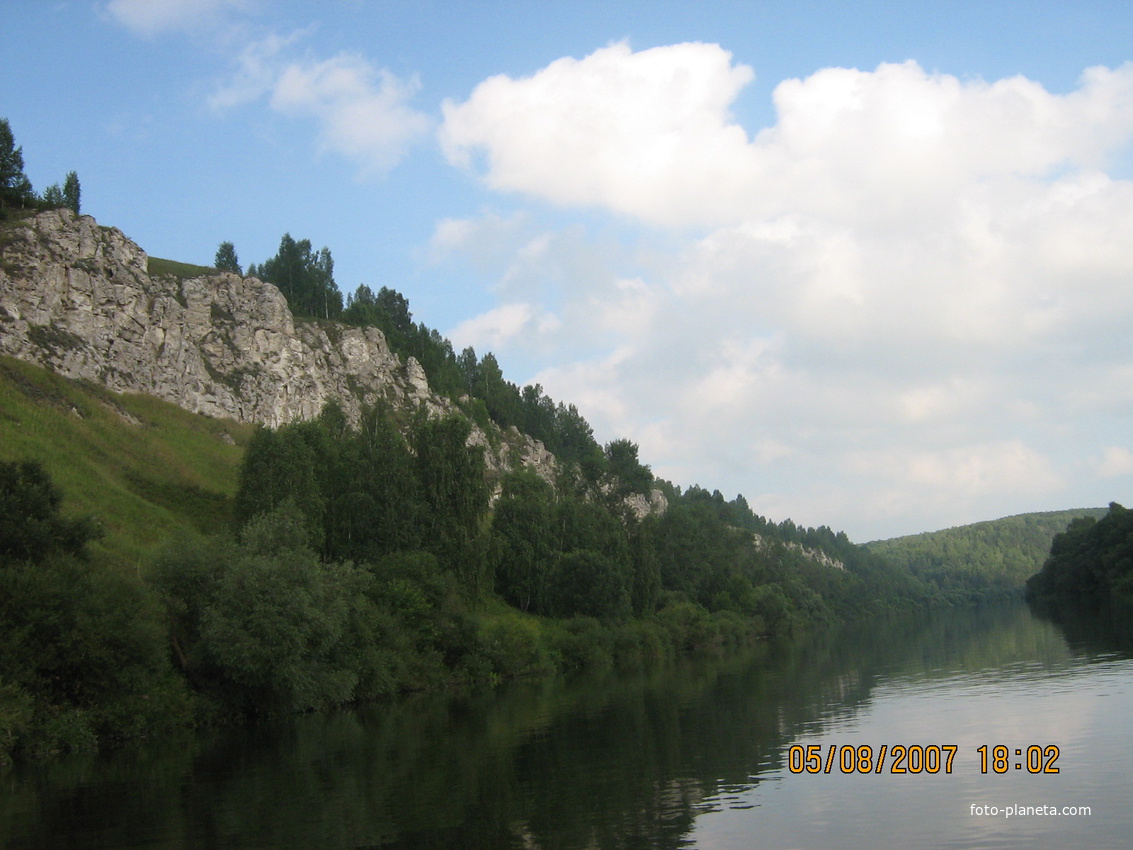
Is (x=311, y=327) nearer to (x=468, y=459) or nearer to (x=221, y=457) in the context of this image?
(x=221, y=457)

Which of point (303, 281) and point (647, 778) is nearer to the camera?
point (647, 778)

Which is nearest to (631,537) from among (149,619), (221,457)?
(221,457)

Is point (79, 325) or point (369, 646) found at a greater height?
point (79, 325)

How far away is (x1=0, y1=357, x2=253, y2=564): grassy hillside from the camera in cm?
6397

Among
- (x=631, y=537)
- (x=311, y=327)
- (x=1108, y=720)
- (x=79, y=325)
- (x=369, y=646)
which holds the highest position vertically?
(x=311, y=327)

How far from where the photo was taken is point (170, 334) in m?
102

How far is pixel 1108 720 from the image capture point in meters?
28.2

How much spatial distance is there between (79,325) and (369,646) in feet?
196

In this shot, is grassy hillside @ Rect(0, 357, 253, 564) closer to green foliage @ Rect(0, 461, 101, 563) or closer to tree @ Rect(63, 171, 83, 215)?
green foliage @ Rect(0, 461, 101, 563)

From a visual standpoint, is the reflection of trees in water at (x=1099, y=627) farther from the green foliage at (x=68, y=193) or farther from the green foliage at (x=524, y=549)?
the green foliage at (x=68, y=193)

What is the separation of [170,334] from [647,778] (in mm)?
93193

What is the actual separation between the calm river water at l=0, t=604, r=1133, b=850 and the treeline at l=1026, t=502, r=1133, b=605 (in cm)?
7820
